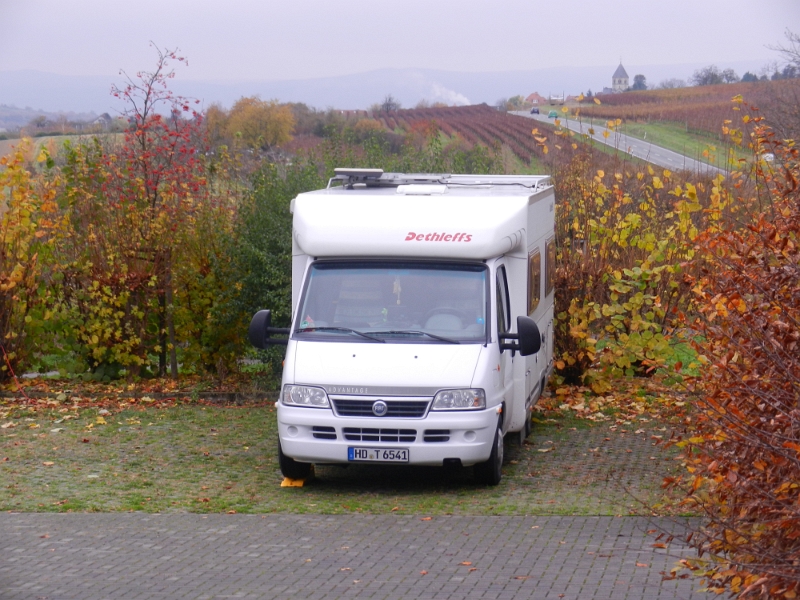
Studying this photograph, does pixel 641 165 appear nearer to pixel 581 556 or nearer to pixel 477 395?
pixel 477 395

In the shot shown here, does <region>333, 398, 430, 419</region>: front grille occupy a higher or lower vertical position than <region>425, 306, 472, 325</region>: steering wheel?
lower

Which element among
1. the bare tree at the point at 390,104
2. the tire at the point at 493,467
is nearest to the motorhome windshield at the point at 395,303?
the tire at the point at 493,467

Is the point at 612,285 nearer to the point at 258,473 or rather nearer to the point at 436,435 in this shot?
the point at 436,435

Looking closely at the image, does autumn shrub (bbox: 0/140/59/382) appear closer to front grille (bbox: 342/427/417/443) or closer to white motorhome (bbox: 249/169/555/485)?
white motorhome (bbox: 249/169/555/485)

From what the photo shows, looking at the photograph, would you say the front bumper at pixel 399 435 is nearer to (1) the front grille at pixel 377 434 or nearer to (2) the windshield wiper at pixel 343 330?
Result: (1) the front grille at pixel 377 434

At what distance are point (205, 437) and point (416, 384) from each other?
13.7ft

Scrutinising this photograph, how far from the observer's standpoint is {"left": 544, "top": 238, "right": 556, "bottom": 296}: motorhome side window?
1294 cm

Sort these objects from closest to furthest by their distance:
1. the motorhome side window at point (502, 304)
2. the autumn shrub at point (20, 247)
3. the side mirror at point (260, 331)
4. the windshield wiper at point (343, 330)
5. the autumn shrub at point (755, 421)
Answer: the autumn shrub at point (755, 421) < the windshield wiper at point (343, 330) < the side mirror at point (260, 331) < the motorhome side window at point (502, 304) < the autumn shrub at point (20, 247)

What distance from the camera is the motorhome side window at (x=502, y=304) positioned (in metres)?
10.2

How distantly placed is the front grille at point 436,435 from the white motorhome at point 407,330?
1cm

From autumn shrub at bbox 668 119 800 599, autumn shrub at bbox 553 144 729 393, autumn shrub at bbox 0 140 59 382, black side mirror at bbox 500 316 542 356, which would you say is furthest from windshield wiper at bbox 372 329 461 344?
autumn shrub at bbox 0 140 59 382

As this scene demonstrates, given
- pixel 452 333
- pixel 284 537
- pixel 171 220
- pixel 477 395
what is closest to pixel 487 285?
pixel 452 333

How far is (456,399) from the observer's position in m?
9.27

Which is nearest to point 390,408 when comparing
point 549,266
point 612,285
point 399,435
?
point 399,435
